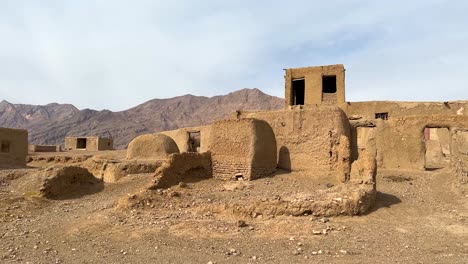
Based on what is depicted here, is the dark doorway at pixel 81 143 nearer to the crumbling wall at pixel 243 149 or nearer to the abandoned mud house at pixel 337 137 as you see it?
the abandoned mud house at pixel 337 137

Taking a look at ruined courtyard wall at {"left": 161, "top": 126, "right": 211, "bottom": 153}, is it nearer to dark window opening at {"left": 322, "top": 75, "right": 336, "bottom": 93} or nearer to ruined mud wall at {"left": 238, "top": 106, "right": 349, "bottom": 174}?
dark window opening at {"left": 322, "top": 75, "right": 336, "bottom": 93}

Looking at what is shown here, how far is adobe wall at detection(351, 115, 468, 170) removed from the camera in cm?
1532

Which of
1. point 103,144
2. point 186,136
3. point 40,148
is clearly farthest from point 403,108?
point 40,148

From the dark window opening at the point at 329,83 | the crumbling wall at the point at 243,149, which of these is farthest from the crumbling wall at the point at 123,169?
the dark window opening at the point at 329,83

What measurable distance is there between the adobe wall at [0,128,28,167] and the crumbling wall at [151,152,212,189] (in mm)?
12570

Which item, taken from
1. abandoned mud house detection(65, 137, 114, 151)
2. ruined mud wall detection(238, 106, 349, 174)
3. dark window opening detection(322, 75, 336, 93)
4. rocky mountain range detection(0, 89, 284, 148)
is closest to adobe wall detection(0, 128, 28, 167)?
abandoned mud house detection(65, 137, 114, 151)

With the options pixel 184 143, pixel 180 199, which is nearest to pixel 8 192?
pixel 180 199

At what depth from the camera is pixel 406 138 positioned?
50.9 feet

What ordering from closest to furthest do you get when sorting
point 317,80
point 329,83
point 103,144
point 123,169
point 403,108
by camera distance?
1. point 123,169
2. point 403,108
3. point 317,80
4. point 329,83
5. point 103,144

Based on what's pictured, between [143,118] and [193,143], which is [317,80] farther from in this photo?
[143,118]

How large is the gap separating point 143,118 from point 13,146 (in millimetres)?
62049

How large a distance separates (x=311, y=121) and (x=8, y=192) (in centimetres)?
996

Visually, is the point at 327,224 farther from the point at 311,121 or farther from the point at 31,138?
the point at 31,138

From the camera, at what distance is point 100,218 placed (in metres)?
9.73
